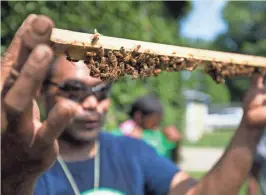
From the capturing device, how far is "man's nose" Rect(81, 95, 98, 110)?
2.54 meters

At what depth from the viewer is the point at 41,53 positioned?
1.13 metres

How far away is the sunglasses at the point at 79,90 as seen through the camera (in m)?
2.53

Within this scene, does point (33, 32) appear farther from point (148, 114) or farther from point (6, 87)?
point (148, 114)

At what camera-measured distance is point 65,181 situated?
2.30 meters

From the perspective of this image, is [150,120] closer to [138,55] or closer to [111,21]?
[111,21]

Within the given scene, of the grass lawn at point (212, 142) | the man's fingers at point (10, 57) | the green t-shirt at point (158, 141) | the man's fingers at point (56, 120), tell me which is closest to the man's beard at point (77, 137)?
the man's fingers at point (56, 120)

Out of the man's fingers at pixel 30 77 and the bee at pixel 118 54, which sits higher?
the bee at pixel 118 54

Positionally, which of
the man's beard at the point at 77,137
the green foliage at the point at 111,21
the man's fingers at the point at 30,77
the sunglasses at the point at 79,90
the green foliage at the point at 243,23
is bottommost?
the man's beard at the point at 77,137

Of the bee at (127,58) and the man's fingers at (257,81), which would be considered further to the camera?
the man's fingers at (257,81)

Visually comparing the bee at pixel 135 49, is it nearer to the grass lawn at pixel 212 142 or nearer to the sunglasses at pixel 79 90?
the sunglasses at pixel 79 90

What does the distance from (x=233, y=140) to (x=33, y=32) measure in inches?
56.9

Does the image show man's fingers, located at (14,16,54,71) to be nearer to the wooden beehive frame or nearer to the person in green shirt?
the wooden beehive frame

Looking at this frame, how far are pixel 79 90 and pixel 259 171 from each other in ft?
6.43

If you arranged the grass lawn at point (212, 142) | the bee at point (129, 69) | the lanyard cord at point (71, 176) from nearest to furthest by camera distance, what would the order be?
1. the bee at point (129, 69)
2. the lanyard cord at point (71, 176)
3. the grass lawn at point (212, 142)
